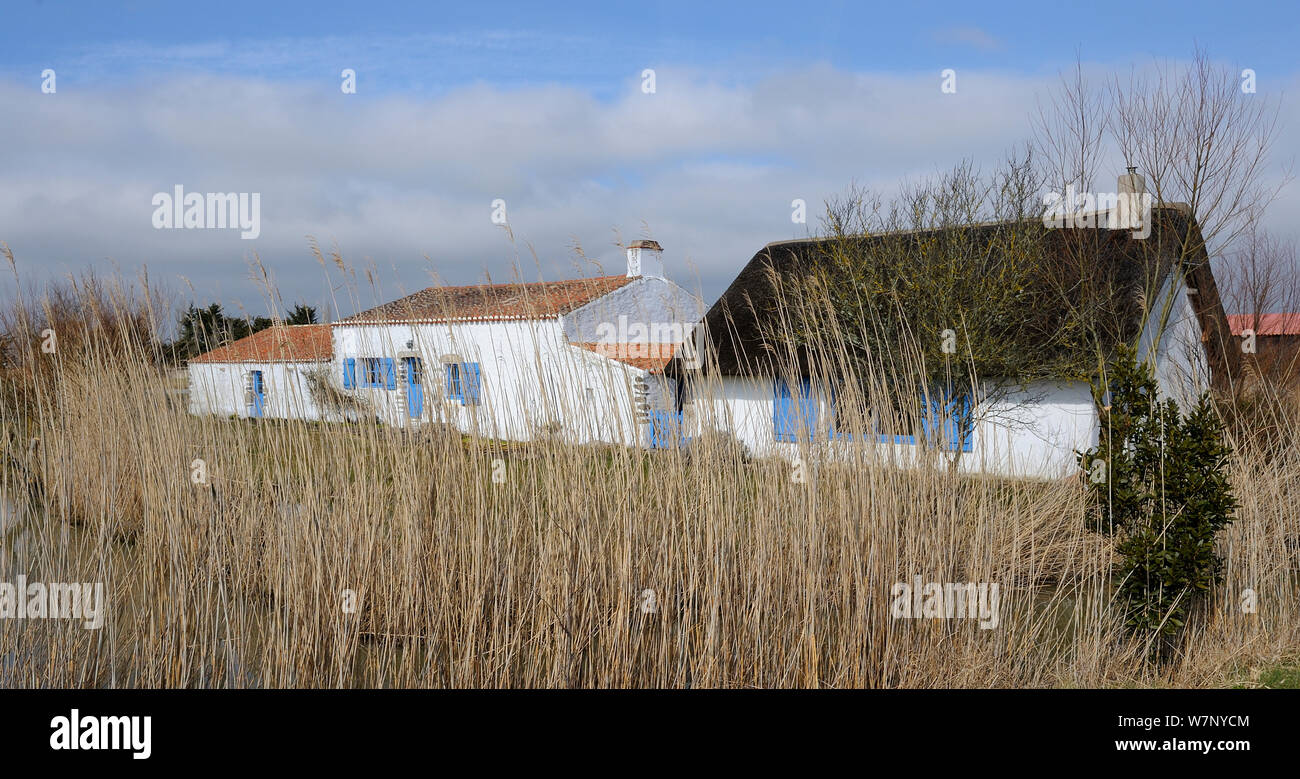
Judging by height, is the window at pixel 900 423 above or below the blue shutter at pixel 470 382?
below

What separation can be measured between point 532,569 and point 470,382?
801 mm

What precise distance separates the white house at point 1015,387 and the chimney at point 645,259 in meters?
2.14

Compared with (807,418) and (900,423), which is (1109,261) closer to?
(900,423)

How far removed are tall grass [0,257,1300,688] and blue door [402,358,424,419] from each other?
12 centimetres

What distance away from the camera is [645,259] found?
16.5 metres

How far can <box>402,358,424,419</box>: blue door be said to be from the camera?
11.4ft

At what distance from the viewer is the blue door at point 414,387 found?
3486 mm

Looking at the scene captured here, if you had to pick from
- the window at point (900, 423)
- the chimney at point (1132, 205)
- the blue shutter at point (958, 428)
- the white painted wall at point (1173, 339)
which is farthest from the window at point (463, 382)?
the white painted wall at point (1173, 339)

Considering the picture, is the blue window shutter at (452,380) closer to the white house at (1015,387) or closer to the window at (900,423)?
the white house at (1015,387)

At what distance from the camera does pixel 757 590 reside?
3.16m

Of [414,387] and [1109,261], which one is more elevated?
[1109,261]

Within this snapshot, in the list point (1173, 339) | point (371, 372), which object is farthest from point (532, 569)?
point (1173, 339)
